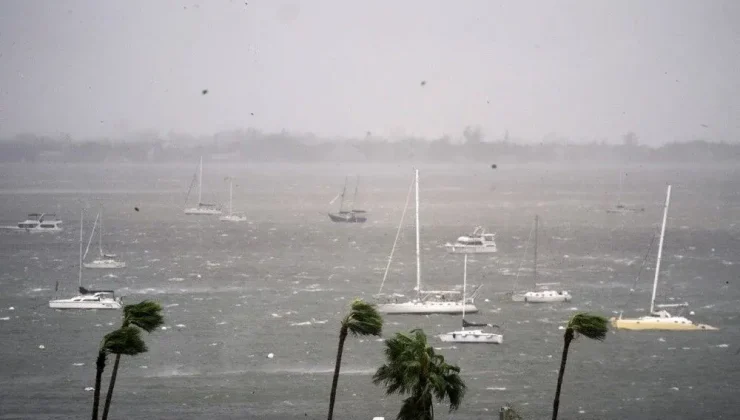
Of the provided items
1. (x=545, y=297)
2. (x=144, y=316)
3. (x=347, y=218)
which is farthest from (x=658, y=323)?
(x=347, y=218)

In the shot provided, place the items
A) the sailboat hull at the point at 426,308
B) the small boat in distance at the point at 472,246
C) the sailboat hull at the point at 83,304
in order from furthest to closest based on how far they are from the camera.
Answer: the small boat in distance at the point at 472,246, the sailboat hull at the point at 83,304, the sailboat hull at the point at 426,308

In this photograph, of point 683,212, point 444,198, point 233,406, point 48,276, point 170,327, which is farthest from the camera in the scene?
point 444,198

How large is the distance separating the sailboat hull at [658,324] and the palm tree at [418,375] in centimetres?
2663

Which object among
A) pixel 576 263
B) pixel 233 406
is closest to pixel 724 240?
pixel 576 263

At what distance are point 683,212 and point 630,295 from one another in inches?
2932

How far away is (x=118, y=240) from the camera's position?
83.9 meters

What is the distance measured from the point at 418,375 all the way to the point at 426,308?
27840 millimetres

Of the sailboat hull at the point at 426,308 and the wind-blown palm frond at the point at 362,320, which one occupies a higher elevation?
the wind-blown palm frond at the point at 362,320

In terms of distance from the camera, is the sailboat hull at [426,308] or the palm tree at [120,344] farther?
the sailboat hull at [426,308]

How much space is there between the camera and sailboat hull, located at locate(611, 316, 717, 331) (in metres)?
44.5

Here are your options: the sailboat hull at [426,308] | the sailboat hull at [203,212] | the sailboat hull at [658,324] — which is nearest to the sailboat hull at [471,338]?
the sailboat hull at [426,308]

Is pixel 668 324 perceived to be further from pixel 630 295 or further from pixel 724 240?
pixel 724 240

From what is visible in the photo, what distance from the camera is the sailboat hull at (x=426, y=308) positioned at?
4678 centimetres

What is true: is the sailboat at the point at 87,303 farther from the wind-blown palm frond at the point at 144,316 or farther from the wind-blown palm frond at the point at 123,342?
the wind-blown palm frond at the point at 123,342
